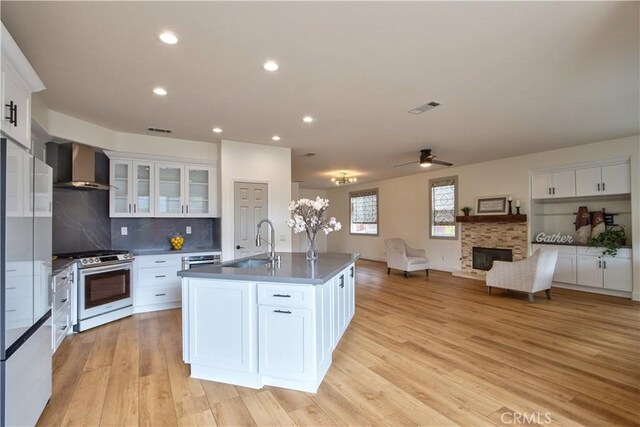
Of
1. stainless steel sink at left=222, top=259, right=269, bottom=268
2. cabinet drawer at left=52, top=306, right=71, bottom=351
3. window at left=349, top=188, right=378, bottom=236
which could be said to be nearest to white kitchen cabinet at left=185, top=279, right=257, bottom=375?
stainless steel sink at left=222, top=259, right=269, bottom=268

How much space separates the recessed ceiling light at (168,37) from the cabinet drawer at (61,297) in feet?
8.42

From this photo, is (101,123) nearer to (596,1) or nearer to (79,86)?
(79,86)

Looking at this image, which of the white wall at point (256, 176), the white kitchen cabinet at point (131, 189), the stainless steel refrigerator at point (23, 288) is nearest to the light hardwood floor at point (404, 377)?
the stainless steel refrigerator at point (23, 288)

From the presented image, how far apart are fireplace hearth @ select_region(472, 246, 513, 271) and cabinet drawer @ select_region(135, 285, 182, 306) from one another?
20.2 ft

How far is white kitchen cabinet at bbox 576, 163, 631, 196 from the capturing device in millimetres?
5167

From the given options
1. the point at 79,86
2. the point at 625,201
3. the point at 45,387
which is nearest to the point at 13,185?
the point at 45,387

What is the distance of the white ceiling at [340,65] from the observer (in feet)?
6.53

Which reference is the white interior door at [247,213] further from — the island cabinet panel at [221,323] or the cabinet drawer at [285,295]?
the cabinet drawer at [285,295]

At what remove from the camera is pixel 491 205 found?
6875mm

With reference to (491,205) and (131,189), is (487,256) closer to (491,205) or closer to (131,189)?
(491,205)

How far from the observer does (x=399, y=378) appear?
8.61 ft

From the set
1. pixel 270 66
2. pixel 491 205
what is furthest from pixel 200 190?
pixel 491 205

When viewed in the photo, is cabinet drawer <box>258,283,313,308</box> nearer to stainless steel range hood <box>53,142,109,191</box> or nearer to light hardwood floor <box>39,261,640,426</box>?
light hardwood floor <box>39,261,640,426</box>

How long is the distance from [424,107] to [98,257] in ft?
14.2
